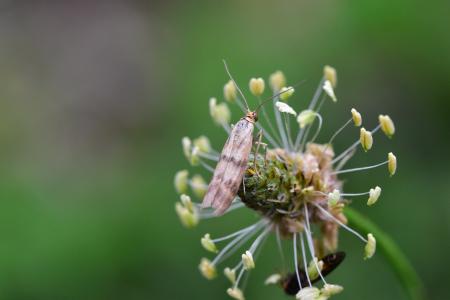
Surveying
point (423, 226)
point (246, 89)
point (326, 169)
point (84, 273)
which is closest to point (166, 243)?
point (84, 273)

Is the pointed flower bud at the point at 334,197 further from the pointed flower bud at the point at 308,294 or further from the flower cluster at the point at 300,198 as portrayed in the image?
→ the pointed flower bud at the point at 308,294

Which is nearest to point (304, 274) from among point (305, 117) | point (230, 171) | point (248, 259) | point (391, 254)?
point (248, 259)

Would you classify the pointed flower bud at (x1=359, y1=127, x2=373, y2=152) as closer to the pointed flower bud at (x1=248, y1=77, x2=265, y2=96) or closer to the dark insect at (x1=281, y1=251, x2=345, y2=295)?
the dark insect at (x1=281, y1=251, x2=345, y2=295)

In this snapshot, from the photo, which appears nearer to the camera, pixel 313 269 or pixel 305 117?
pixel 313 269

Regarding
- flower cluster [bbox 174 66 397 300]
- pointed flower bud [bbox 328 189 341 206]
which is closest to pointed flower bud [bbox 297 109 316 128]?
flower cluster [bbox 174 66 397 300]

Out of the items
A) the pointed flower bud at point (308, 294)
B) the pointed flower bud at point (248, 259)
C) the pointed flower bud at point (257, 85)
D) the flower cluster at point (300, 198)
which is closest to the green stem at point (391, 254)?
the flower cluster at point (300, 198)

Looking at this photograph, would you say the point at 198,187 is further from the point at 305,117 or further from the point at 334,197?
the point at 334,197

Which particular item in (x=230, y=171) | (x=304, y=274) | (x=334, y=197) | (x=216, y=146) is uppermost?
(x=216, y=146)
